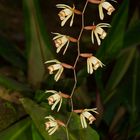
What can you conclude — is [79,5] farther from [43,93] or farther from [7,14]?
[43,93]

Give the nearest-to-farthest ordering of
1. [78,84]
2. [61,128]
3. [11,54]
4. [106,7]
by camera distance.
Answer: [106,7], [61,128], [78,84], [11,54]

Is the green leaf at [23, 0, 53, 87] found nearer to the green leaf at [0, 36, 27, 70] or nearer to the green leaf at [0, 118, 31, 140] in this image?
the green leaf at [0, 36, 27, 70]

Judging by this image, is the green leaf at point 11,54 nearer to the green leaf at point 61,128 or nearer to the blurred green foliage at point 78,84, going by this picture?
the blurred green foliage at point 78,84

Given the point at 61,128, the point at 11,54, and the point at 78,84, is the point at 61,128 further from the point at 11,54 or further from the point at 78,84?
the point at 11,54

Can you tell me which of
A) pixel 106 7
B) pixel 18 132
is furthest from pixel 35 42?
pixel 106 7

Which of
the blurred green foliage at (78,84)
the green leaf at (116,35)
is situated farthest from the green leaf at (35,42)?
the green leaf at (116,35)

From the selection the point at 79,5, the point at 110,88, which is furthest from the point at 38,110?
the point at 79,5
